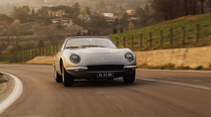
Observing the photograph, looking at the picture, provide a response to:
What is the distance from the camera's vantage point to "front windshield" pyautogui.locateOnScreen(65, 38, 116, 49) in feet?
34.7

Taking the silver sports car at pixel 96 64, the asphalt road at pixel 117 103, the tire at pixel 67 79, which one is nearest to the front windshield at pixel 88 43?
the silver sports car at pixel 96 64

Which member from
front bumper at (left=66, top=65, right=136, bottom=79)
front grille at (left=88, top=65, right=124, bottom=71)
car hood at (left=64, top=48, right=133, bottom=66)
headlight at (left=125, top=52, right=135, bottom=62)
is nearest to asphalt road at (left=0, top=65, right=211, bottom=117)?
front bumper at (left=66, top=65, right=136, bottom=79)

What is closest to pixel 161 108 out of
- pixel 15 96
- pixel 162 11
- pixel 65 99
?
pixel 65 99

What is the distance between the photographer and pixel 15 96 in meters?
7.95

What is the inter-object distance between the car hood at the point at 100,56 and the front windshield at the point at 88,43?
91cm

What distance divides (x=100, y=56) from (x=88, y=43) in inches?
57.9

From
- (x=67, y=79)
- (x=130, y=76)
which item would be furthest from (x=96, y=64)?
(x=130, y=76)

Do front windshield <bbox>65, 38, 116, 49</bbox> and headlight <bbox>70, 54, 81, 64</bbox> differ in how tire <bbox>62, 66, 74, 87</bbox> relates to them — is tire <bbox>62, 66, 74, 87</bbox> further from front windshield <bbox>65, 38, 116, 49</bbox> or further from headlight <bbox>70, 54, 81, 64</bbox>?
front windshield <bbox>65, 38, 116, 49</bbox>

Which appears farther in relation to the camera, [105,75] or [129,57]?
[129,57]

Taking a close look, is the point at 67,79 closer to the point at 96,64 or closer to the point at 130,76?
the point at 96,64

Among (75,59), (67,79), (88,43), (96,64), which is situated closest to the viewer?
(96,64)

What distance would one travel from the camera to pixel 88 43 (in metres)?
10.7

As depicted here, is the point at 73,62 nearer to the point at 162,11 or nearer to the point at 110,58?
the point at 110,58

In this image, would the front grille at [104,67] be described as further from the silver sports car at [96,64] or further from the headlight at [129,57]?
the headlight at [129,57]
